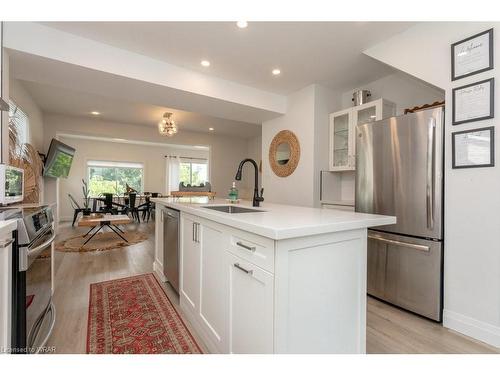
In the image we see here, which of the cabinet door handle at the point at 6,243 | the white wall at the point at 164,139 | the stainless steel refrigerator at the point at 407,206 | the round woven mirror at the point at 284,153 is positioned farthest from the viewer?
the white wall at the point at 164,139

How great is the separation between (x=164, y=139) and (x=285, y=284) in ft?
22.7

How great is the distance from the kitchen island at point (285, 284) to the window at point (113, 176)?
7.12 m

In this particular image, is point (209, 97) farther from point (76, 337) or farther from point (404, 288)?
point (404, 288)

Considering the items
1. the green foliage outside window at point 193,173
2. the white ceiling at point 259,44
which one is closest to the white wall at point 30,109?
the white ceiling at point 259,44

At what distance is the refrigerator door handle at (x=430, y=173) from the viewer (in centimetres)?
204

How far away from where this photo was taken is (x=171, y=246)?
7.87 ft

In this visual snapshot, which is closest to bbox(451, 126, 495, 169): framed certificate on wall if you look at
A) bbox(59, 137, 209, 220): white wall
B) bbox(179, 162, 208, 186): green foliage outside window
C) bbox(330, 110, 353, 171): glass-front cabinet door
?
bbox(330, 110, 353, 171): glass-front cabinet door

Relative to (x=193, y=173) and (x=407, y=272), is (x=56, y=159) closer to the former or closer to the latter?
(x=193, y=173)

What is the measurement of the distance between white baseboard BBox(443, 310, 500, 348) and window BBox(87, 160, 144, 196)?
794 cm

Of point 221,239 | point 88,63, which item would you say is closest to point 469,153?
point 221,239

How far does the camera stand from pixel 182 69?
3.06 metres

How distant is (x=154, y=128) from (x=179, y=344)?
6403 mm

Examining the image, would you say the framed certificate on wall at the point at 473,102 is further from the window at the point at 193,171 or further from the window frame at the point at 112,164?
the window frame at the point at 112,164

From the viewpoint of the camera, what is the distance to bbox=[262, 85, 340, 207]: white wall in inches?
140
